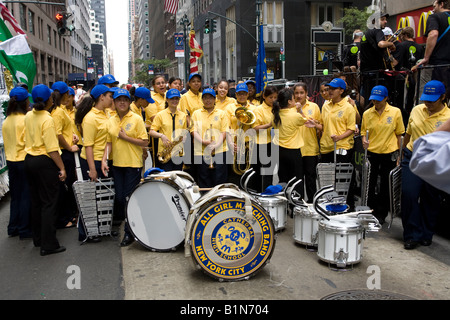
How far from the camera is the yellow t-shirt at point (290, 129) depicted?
7215 mm

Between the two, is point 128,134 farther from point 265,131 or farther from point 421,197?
point 421,197

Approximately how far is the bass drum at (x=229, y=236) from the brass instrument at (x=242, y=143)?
304 centimetres

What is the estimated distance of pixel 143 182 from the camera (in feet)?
18.3

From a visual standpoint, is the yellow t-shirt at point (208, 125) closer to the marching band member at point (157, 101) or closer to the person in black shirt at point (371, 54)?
the marching band member at point (157, 101)

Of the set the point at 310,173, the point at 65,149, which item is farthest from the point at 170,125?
the point at 310,173

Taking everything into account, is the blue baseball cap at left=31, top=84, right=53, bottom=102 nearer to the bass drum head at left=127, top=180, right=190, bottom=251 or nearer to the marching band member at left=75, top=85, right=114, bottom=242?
the marching band member at left=75, top=85, right=114, bottom=242

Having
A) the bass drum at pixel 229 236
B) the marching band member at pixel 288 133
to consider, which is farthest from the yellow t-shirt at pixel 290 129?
the bass drum at pixel 229 236

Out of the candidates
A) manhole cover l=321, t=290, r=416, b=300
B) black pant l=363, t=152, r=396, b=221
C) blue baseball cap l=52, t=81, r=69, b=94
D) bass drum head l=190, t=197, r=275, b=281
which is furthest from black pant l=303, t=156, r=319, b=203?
blue baseball cap l=52, t=81, r=69, b=94

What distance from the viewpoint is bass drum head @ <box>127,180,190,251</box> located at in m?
5.58

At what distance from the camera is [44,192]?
232 inches

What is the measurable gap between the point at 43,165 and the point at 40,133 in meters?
0.42

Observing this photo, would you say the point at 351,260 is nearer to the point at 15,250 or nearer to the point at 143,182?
the point at 143,182

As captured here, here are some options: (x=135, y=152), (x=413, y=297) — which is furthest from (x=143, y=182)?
(x=413, y=297)
